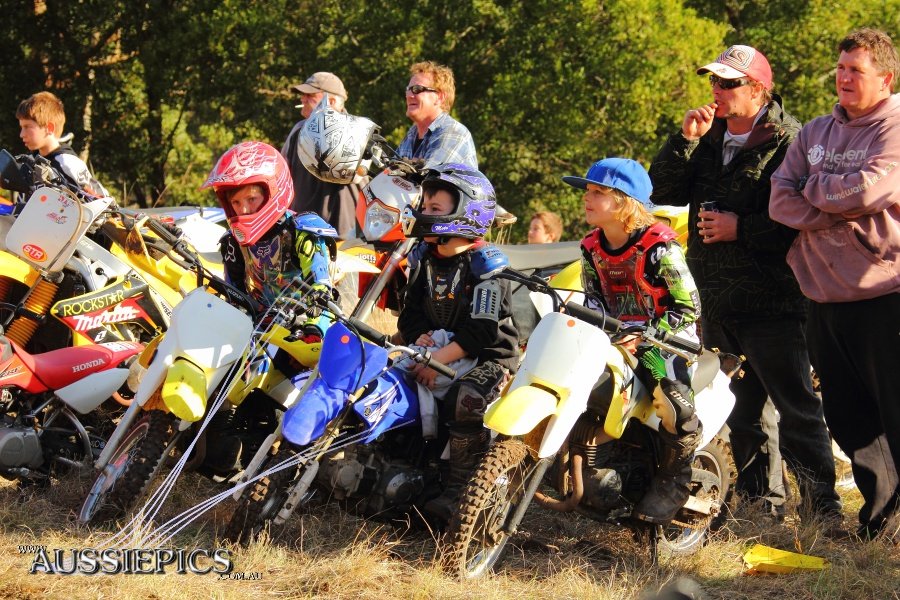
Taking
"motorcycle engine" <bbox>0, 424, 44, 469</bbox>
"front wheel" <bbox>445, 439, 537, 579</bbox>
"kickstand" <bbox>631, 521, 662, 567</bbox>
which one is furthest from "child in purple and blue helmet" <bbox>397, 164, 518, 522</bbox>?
"motorcycle engine" <bbox>0, 424, 44, 469</bbox>

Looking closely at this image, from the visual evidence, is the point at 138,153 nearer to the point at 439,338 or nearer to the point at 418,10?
the point at 418,10

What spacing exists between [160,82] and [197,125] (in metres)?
3.15

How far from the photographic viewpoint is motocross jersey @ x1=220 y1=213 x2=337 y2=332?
535 centimetres

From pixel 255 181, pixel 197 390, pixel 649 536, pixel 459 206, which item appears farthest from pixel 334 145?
pixel 649 536

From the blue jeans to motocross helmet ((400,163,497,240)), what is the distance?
1288 mm

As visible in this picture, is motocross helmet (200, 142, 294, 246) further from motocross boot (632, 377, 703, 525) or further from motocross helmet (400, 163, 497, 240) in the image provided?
motocross boot (632, 377, 703, 525)

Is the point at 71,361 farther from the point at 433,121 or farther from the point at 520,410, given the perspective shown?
the point at 433,121

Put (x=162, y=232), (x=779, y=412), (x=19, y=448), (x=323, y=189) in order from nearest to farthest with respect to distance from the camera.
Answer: (x=162, y=232), (x=19, y=448), (x=779, y=412), (x=323, y=189)

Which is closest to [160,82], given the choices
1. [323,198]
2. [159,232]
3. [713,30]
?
[713,30]

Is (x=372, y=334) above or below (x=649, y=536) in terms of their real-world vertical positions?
above

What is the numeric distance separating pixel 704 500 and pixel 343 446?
1.58 metres

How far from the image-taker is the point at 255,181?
5.31 meters

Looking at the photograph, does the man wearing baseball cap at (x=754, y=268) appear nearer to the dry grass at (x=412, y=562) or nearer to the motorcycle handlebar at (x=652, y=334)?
the dry grass at (x=412, y=562)

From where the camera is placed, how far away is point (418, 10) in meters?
14.6
